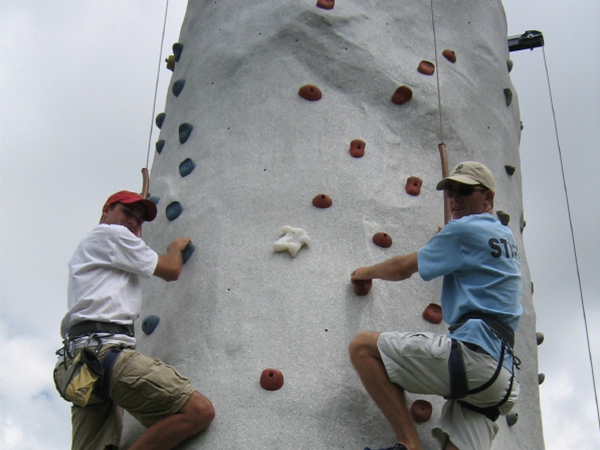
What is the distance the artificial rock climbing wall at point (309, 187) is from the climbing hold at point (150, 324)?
0.03m

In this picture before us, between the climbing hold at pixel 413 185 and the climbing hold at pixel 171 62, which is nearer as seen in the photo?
the climbing hold at pixel 413 185

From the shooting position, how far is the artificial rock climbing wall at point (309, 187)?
404 centimetres

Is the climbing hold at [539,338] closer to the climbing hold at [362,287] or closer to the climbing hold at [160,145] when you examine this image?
the climbing hold at [362,287]

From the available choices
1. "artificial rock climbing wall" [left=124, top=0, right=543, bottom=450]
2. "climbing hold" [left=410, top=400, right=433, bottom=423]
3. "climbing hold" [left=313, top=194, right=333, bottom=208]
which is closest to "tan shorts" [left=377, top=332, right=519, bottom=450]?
"climbing hold" [left=410, top=400, right=433, bottom=423]

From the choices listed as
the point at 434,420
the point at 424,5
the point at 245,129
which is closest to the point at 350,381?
the point at 434,420

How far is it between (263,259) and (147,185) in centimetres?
99

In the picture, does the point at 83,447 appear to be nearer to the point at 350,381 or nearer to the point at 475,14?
the point at 350,381

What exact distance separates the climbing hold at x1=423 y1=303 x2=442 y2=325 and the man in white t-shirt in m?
1.23

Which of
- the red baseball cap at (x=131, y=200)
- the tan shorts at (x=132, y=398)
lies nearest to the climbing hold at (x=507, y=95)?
the red baseball cap at (x=131, y=200)

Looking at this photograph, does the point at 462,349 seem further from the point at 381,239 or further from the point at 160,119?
the point at 160,119

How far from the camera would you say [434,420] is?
4.03 metres

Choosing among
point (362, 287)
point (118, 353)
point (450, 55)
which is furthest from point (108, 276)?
point (450, 55)

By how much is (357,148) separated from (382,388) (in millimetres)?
1668

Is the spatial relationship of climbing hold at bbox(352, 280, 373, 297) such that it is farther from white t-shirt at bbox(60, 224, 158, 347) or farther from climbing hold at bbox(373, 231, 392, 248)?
white t-shirt at bbox(60, 224, 158, 347)
